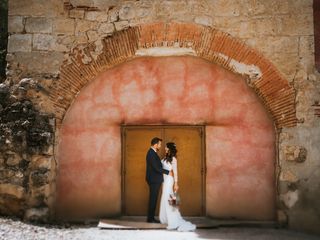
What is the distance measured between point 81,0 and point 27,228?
355cm

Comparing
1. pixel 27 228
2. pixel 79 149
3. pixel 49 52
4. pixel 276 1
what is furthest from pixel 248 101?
pixel 27 228

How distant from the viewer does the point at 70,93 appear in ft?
20.1

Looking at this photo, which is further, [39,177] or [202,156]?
[202,156]

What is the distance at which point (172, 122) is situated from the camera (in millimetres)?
6336

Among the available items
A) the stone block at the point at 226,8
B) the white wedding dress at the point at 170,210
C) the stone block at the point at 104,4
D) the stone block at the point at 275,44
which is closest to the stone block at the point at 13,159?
the white wedding dress at the point at 170,210

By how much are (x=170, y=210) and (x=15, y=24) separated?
12.5 feet

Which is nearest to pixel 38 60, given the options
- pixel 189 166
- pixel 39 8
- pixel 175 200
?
pixel 39 8

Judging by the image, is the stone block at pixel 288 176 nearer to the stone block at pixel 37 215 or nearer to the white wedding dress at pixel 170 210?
the white wedding dress at pixel 170 210

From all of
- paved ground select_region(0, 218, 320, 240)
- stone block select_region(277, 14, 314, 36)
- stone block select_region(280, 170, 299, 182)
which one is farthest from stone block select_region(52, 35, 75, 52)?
stone block select_region(280, 170, 299, 182)

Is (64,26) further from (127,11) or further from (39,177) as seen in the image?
(39,177)

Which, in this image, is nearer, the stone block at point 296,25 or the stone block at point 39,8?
the stone block at point 296,25

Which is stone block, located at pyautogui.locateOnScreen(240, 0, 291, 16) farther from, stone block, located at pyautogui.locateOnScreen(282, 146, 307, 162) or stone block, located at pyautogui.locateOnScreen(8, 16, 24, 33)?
stone block, located at pyautogui.locateOnScreen(8, 16, 24, 33)

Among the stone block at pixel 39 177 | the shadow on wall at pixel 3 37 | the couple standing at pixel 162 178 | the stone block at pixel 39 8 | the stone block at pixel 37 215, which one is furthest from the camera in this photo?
the shadow on wall at pixel 3 37

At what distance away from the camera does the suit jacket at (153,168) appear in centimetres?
591
